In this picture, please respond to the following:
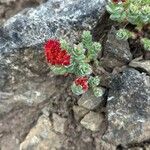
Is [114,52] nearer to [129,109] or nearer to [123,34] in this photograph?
[123,34]

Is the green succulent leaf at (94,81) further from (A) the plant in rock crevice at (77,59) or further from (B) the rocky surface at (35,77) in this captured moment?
(B) the rocky surface at (35,77)

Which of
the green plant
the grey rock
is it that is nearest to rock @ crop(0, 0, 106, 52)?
the grey rock

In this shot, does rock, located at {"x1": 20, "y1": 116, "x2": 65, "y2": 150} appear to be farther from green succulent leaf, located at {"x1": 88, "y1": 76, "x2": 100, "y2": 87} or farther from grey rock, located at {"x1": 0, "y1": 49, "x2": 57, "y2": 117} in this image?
green succulent leaf, located at {"x1": 88, "y1": 76, "x2": 100, "y2": 87}

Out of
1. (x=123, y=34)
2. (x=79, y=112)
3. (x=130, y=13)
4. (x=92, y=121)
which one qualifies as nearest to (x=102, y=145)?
(x=92, y=121)

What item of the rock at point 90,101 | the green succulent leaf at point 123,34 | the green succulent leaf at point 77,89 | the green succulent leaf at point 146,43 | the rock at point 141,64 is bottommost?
the rock at point 90,101

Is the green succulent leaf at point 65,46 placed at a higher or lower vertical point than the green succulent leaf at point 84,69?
higher

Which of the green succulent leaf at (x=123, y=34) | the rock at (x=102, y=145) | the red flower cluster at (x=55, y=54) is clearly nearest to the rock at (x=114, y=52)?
the green succulent leaf at (x=123, y=34)
